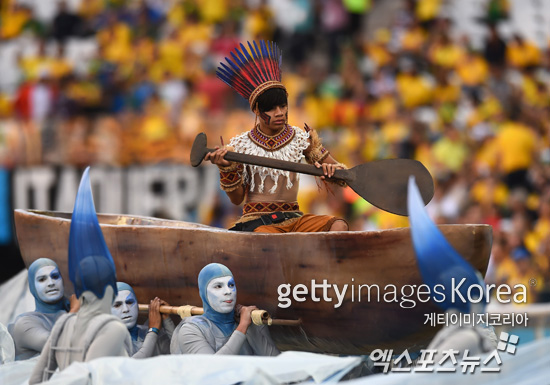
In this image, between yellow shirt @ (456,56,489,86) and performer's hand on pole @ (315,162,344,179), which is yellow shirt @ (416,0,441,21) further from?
performer's hand on pole @ (315,162,344,179)

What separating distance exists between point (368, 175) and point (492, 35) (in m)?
4.50

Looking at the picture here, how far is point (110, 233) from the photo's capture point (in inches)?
151

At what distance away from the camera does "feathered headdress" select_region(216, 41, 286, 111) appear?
3756 mm

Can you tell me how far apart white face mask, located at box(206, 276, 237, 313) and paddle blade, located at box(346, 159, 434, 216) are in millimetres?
679

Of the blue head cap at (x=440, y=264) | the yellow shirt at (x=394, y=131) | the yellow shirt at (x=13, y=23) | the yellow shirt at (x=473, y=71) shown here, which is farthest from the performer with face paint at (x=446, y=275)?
the yellow shirt at (x=13, y=23)

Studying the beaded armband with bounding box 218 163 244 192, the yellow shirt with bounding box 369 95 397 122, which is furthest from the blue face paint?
the yellow shirt with bounding box 369 95 397 122

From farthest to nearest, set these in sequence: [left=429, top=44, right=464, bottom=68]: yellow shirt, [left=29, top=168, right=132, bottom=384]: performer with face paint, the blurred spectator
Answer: the blurred spectator → [left=429, top=44, right=464, bottom=68]: yellow shirt → [left=29, top=168, right=132, bottom=384]: performer with face paint

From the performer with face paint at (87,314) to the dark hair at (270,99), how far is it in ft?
3.35

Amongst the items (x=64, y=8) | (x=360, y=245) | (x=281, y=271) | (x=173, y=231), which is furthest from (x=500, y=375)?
(x=64, y=8)

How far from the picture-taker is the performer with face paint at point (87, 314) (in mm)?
2875

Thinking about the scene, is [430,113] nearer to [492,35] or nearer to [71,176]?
[492,35]

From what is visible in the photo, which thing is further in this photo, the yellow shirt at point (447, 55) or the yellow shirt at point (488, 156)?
the yellow shirt at point (447, 55)

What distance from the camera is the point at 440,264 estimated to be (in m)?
2.73

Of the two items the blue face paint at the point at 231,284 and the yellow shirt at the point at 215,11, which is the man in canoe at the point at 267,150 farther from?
the yellow shirt at the point at 215,11
